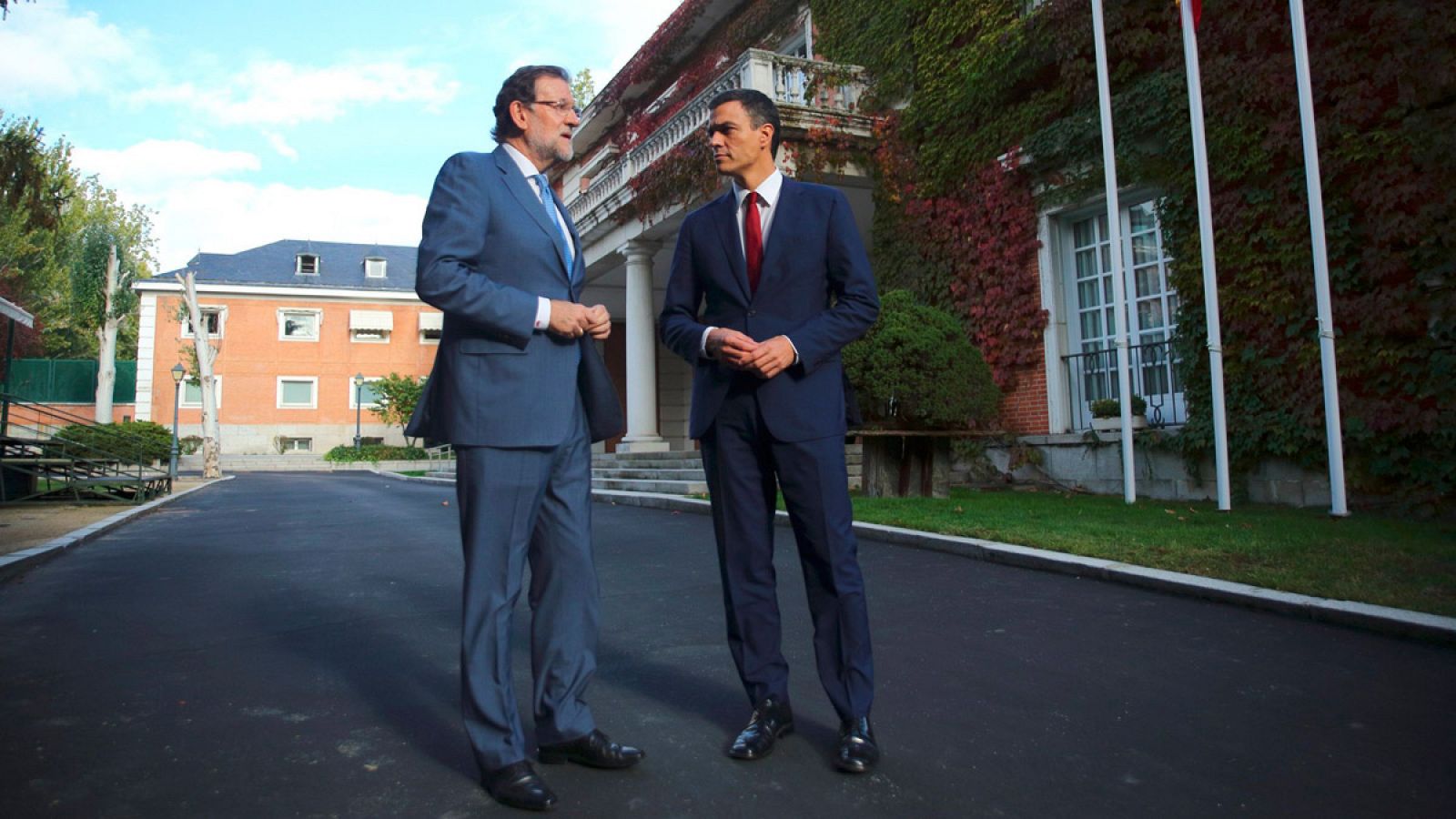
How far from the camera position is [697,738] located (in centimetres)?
261

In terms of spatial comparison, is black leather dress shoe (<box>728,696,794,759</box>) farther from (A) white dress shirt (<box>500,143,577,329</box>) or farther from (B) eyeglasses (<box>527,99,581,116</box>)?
(B) eyeglasses (<box>527,99,581,116</box>)

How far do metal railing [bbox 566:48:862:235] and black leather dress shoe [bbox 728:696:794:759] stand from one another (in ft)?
28.6

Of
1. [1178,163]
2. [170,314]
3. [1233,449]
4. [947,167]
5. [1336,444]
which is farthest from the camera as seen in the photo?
[170,314]

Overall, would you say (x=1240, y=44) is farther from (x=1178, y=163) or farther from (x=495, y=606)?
(x=495, y=606)

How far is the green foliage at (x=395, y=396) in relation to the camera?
36594mm

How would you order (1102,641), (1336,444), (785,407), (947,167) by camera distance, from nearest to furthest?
(785,407)
(1102,641)
(1336,444)
(947,167)

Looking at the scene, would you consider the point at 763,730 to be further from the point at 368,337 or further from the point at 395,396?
the point at 368,337

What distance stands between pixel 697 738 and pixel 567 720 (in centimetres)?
42

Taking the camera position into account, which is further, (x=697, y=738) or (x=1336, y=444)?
(x=1336, y=444)

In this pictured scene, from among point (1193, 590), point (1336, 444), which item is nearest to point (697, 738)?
point (1193, 590)

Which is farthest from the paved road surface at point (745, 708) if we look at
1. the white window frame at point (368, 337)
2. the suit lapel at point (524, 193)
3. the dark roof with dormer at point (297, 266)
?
the dark roof with dormer at point (297, 266)

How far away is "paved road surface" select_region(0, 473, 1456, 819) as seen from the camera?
2.17 metres

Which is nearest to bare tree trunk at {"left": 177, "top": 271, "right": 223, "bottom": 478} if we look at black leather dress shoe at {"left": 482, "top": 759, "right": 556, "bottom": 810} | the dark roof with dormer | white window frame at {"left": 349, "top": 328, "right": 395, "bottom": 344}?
white window frame at {"left": 349, "top": 328, "right": 395, "bottom": 344}

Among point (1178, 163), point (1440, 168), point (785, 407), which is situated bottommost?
point (785, 407)
